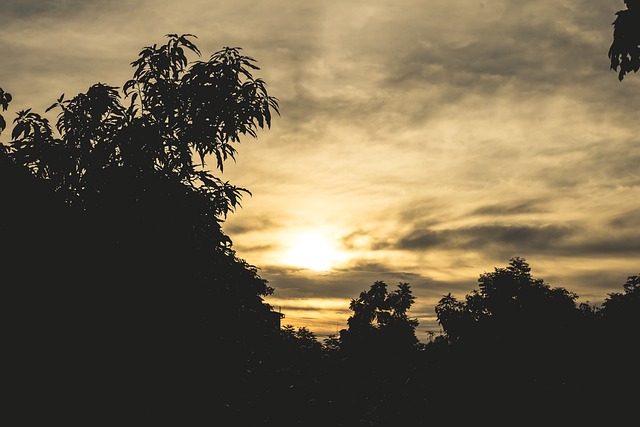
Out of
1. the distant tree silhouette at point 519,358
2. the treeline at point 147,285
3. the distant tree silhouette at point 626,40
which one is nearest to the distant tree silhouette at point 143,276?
the treeline at point 147,285

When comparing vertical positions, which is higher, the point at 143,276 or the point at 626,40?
the point at 626,40

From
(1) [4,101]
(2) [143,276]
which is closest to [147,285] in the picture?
(2) [143,276]

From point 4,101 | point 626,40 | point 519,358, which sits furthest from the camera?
point 519,358

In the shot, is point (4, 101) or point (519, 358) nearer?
point (4, 101)

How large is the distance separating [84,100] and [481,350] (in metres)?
12.1

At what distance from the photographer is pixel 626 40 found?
18.2 feet

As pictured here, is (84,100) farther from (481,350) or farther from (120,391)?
(481,350)

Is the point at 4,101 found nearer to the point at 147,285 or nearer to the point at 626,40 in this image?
the point at 147,285

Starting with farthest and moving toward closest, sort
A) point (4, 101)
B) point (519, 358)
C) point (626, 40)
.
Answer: point (519, 358) → point (4, 101) → point (626, 40)

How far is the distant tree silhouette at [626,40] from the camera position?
214 inches

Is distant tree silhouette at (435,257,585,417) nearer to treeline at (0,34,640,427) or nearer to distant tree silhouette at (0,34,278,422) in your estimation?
treeline at (0,34,640,427)

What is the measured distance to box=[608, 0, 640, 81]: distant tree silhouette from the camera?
5.44 metres

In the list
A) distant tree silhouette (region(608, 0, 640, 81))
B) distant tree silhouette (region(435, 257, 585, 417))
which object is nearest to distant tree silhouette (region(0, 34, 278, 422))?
distant tree silhouette (region(608, 0, 640, 81))

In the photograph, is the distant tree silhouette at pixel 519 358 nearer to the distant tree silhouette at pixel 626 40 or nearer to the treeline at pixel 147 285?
the treeline at pixel 147 285
